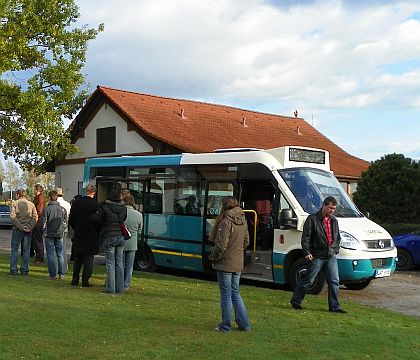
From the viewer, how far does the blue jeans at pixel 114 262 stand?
10.7m

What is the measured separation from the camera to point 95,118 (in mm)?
34562

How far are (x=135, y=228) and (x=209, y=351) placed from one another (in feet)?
14.9

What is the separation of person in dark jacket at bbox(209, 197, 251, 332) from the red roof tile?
20832 millimetres

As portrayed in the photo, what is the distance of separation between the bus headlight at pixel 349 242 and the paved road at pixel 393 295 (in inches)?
37.8

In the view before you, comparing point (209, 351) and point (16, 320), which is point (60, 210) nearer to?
point (16, 320)

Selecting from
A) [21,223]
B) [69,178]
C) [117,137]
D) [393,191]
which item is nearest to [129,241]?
[21,223]

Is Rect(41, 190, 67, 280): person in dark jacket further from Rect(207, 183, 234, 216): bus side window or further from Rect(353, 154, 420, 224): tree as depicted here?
Rect(353, 154, 420, 224): tree

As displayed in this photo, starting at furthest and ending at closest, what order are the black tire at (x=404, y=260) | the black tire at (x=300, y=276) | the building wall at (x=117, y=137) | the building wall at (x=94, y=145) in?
the building wall at (x=94, y=145) < the building wall at (x=117, y=137) < the black tire at (x=404, y=260) < the black tire at (x=300, y=276)

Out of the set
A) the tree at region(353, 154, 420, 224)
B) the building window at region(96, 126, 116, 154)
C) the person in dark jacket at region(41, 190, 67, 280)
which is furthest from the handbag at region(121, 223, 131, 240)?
the building window at region(96, 126, 116, 154)

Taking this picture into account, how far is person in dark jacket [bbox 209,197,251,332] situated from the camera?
25.7 ft

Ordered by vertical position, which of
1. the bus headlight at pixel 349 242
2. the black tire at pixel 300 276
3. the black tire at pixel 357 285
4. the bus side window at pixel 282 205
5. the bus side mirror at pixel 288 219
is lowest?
the black tire at pixel 357 285

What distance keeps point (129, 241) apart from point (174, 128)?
2124 cm

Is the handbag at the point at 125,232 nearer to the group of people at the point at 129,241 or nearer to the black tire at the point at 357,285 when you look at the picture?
the group of people at the point at 129,241

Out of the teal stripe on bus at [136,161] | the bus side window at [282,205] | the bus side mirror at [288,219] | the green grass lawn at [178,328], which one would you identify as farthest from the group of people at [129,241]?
the teal stripe on bus at [136,161]
